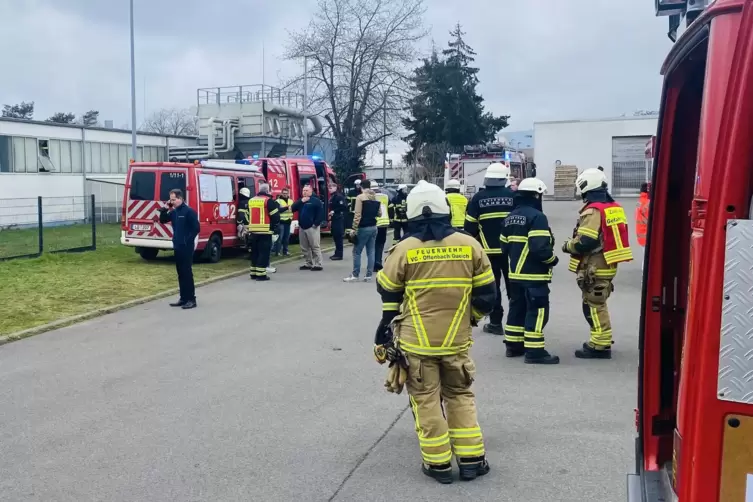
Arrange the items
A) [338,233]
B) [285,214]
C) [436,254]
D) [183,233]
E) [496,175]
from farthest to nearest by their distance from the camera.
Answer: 1. [285,214]
2. [338,233]
3. [183,233]
4. [496,175]
5. [436,254]

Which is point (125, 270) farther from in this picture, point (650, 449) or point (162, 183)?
point (650, 449)

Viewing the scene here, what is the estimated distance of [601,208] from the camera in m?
7.43

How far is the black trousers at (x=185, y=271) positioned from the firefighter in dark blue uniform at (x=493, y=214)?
441 cm

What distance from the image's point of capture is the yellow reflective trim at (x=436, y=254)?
4578mm

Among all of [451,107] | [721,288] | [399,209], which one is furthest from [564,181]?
[721,288]

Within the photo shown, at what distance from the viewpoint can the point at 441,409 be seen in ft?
15.4

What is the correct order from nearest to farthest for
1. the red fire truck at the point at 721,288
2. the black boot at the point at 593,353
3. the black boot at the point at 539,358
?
the red fire truck at the point at 721,288 < the black boot at the point at 539,358 < the black boot at the point at 593,353

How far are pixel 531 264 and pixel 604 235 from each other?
0.79 m

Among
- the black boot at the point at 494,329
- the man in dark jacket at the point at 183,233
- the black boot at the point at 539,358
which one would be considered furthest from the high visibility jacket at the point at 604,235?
the man in dark jacket at the point at 183,233

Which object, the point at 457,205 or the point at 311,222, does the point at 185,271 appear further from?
the point at 457,205

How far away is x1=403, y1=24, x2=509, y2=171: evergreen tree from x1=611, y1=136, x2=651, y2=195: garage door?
36.8ft

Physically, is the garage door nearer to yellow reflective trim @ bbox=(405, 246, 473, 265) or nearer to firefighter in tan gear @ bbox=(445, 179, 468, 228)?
firefighter in tan gear @ bbox=(445, 179, 468, 228)

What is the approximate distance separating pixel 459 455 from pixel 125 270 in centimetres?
1198

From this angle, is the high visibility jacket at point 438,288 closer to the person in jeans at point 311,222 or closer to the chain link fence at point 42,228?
the person in jeans at point 311,222
